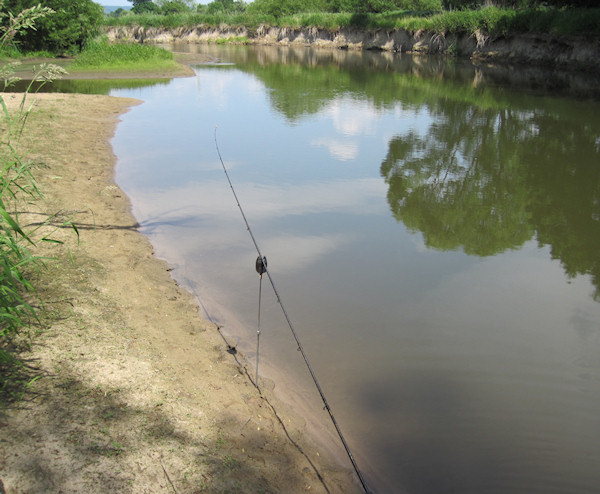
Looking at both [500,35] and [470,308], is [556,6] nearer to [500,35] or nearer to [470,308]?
[500,35]

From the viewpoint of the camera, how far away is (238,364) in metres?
4.20

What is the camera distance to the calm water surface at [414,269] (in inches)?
145

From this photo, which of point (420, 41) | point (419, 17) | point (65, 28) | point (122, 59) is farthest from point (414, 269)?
point (419, 17)

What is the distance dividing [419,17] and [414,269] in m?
35.9

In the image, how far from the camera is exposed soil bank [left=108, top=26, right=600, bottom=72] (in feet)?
83.6

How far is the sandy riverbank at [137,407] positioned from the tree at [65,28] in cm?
2525

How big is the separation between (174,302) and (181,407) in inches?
69.4

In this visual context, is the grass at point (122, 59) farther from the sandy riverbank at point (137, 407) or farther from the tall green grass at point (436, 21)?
the sandy riverbank at point (137, 407)

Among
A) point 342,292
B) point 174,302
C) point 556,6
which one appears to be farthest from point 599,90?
point 174,302

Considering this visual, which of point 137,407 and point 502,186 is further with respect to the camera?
point 502,186

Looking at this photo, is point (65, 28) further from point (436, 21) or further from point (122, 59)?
point (436, 21)

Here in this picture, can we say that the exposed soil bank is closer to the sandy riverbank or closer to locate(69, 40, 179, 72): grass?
locate(69, 40, 179, 72): grass

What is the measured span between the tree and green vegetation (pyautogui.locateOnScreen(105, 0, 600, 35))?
20481 mm

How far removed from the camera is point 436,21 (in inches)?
1348
